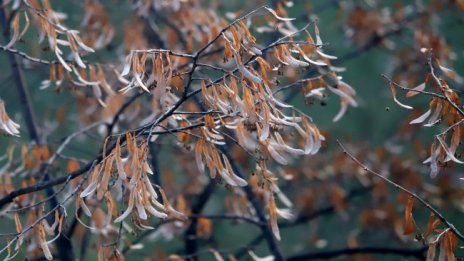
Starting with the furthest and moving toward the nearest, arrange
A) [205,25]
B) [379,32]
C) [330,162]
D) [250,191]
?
1. [330,162]
2. [379,32]
3. [205,25]
4. [250,191]

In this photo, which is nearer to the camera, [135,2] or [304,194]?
[135,2]

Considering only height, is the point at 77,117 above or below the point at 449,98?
above

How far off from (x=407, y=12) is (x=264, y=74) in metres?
2.18

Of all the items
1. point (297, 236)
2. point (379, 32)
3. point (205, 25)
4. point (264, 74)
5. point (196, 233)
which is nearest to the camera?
point (264, 74)

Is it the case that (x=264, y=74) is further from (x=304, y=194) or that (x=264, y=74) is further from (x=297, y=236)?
(x=297, y=236)

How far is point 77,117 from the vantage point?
3.50 m

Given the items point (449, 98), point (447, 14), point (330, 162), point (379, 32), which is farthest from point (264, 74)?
point (447, 14)

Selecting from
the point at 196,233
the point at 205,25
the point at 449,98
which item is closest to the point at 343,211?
the point at 196,233

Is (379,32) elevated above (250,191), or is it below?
above

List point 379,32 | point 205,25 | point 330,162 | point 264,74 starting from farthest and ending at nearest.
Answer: point 330,162 → point 379,32 → point 205,25 → point 264,74

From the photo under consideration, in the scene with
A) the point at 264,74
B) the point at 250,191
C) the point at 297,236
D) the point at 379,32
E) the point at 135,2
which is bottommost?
the point at 297,236

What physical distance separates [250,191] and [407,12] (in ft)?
5.03

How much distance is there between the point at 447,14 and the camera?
4.82m

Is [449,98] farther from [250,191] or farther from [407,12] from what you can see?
[407,12]
